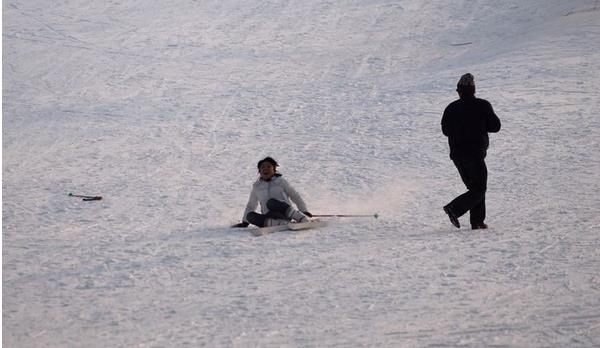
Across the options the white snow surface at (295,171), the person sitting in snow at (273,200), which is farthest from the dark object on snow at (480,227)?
the person sitting in snow at (273,200)

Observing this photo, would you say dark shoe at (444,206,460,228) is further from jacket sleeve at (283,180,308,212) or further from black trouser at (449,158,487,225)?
jacket sleeve at (283,180,308,212)

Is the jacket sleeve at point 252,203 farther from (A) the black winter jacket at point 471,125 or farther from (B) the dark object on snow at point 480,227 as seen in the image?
(B) the dark object on snow at point 480,227

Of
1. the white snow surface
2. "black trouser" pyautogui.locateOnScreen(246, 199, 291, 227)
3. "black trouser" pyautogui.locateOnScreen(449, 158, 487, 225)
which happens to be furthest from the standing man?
"black trouser" pyautogui.locateOnScreen(246, 199, 291, 227)

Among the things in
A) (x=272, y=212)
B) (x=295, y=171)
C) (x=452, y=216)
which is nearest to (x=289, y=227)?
(x=272, y=212)

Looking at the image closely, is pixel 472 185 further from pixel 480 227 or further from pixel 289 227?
pixel 289 227

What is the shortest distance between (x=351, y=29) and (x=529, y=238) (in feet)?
47.4

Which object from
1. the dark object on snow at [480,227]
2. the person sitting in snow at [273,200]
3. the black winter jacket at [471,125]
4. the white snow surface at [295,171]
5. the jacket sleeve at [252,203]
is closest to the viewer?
the white snow surface at [295,171]

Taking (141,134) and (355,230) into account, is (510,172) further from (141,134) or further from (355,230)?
(141,134)

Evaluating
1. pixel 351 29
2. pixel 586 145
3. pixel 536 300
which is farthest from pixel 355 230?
pixel 351 29

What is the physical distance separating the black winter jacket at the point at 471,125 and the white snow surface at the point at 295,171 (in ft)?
2.55

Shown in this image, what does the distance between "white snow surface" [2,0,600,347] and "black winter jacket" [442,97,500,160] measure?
30.6 inches

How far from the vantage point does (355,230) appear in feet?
32.5

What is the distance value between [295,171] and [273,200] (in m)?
3.28

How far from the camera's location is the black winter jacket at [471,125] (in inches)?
369
